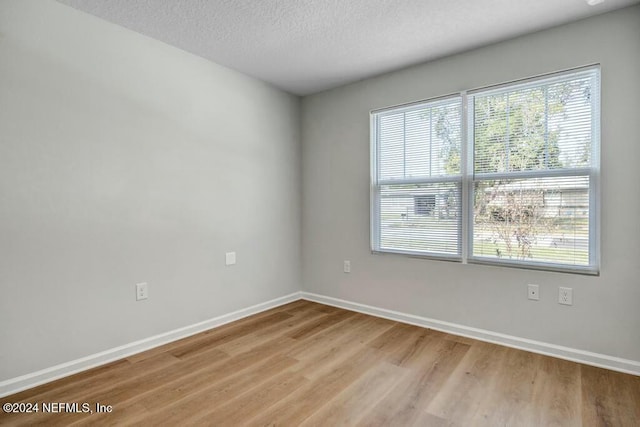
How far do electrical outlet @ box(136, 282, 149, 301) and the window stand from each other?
2.17 m

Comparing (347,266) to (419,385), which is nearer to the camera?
(419,385)

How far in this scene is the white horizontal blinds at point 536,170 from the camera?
8.02 feet

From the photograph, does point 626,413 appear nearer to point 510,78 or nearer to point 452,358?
point 452,358

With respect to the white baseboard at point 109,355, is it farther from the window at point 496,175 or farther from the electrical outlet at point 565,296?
the electrical outlet at point 565,296

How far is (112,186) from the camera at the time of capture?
98.1 inches

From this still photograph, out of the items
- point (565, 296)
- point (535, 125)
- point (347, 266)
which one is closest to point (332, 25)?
point (535, 125)

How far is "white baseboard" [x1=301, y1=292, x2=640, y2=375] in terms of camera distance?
2314 mm

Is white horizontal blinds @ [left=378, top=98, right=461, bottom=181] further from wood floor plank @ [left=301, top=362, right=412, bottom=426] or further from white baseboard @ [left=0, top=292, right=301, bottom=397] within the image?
white baseboard @ [left=0, top=292, right=301, bottom=397]

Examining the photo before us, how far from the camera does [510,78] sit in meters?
2.69

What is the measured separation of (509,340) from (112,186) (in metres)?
3.32

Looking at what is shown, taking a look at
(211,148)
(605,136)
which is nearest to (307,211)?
(211,148)

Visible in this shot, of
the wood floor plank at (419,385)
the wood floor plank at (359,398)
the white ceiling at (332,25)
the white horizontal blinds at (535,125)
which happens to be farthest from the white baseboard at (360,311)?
the white ceiling at (332,25)

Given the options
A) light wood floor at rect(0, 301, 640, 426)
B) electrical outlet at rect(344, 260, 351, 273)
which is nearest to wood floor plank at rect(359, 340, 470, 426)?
light wood floor at rect(0, 301, 640, 426)

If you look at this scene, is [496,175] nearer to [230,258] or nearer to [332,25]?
[332,25]
